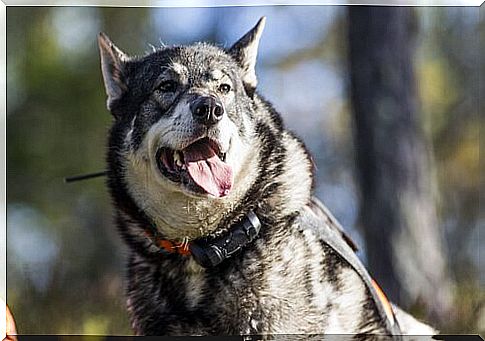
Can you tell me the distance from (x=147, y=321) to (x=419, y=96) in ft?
4.37

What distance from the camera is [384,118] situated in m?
3.25

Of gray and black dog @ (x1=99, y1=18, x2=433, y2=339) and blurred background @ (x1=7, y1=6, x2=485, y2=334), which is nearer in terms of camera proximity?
gray and black dog @ (x1=99, y1=18, x2=433, y2=339)

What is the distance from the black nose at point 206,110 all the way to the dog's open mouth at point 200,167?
A: 7 cm

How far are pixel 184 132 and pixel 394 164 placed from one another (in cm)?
99

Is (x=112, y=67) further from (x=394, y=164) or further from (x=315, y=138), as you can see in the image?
(x=394, y=164)

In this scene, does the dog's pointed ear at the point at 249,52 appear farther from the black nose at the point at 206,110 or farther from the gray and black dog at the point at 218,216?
the black nose at the point at 206,110

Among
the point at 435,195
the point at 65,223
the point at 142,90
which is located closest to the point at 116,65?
the point at 142,90

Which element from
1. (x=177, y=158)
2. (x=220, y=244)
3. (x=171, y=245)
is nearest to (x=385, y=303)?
(x=220, y=244)

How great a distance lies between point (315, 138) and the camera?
3014 millimetres

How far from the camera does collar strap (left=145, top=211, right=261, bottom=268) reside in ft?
8.82

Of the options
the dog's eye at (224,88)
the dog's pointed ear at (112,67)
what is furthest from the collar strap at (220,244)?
the dog's pointed ear at (112,67)

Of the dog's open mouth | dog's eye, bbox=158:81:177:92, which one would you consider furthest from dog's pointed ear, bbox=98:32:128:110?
the dog's open mouth

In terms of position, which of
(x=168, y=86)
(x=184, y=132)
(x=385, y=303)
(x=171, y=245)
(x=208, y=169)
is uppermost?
(x=168, y=86)

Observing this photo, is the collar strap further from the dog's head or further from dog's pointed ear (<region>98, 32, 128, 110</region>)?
dog's pointed ear (<region>98, 32, 128, 110</region>)
